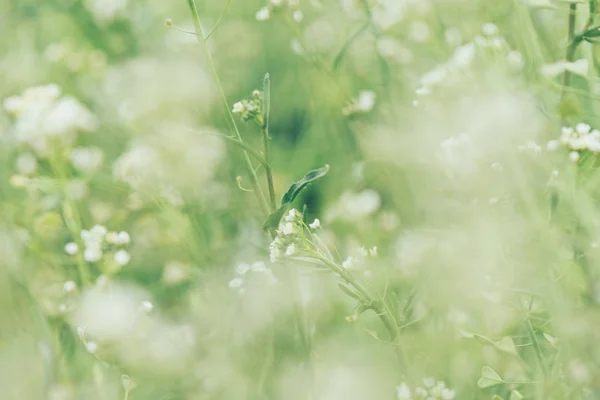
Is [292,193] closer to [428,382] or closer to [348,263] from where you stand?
[348,263]

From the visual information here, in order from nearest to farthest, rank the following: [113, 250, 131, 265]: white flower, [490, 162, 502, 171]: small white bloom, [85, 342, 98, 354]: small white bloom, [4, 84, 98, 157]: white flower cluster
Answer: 1. [490, 162, 502, 171]: small white bloom
2. [85, 342, 98, 354]: small white bloom
3. [113, 250, 131, 265]: white flower
4. [4, 84, 98, 157]: white flower cluster

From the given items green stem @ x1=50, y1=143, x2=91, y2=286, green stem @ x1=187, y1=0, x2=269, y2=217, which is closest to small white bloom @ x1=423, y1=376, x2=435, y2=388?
green stem @ x1=187, y1=0, x2=269, y2=217

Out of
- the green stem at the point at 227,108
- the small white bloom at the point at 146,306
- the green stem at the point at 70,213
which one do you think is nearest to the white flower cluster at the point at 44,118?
the green stem at the point at 70,213

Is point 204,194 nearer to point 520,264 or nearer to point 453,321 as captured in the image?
point 453,321

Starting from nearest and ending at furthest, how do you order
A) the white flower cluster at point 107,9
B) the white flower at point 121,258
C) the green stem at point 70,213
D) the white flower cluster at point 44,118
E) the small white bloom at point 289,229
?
1. the small white bloom at point 289,229
2. the white flower at point 121,258
3. the green stem at point 70,213
4. the white flower cluster at point 44,118
5. the white flower cluster at point 107,9

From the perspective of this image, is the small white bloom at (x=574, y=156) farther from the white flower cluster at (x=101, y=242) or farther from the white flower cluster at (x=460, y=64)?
the white flower cluster at (x=101, y=242)

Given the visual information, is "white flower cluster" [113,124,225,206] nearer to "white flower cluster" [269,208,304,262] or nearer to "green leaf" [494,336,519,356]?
"white flower cluster" [269,208,304,262]
